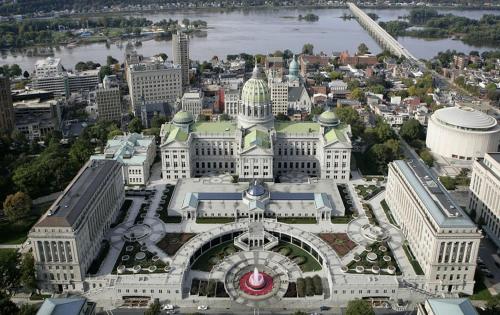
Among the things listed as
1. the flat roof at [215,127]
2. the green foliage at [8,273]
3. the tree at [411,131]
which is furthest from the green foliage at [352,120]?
the green foliage at [8,273]

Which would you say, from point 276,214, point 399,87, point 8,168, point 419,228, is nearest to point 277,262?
point 276,214

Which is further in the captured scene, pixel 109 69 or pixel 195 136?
pixel 109 69

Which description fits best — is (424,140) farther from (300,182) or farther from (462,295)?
(462,295)

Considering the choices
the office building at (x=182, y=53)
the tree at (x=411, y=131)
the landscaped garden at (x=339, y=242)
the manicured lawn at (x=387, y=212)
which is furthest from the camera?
the office building at (x=182, y=53)

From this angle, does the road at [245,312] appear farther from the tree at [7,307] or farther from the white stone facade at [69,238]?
the tree at [7,307]

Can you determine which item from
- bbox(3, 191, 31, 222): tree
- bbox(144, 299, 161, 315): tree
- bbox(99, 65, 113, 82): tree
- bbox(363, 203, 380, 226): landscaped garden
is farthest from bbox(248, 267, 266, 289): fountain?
bbox(99, 65, 113, 82): tree

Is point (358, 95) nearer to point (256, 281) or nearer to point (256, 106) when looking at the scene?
point (256, 106)
